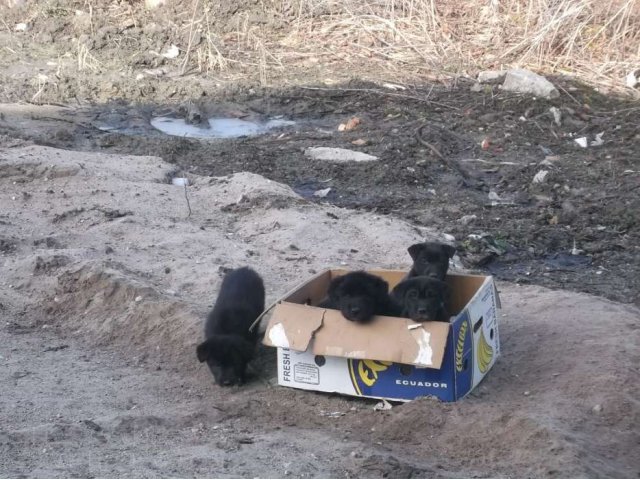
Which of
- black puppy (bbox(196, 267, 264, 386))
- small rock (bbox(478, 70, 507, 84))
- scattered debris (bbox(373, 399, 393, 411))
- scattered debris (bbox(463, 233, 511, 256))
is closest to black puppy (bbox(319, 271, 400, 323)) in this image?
scattered debris (bbox(373, 399, 393, 411))

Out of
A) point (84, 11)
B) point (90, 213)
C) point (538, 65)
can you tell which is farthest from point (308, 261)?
point (84, 11)

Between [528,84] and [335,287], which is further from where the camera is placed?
[528,84]

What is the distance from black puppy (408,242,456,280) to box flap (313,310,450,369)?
1057mm

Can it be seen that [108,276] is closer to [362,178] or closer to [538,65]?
[362,178]

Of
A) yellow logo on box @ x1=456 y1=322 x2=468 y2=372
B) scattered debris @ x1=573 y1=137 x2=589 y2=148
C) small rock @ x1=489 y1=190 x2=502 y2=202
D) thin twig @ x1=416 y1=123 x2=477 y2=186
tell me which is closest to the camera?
yellow logo on box @ x1=456 y1=322 x2=468 y2=372

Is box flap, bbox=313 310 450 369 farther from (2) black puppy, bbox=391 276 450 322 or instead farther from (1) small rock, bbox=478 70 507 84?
(1) small rock, bbox=478 70 507 84

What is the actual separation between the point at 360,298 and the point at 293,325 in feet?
1.42

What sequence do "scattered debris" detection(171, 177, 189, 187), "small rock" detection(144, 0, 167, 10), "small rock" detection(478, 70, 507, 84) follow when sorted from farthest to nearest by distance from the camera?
1. "small rock" detection(144, 0, 167, 10)
2. "small rock" detection(478, 70, 507, 84)
3. "scattered debris" detection(171, 177, 189, 187)

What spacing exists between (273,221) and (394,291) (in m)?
2.96

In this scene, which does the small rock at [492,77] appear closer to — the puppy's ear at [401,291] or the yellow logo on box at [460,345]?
the puppy's ear at [401,291]

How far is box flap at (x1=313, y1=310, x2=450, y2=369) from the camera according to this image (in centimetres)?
541

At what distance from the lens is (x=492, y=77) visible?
44.3 feet

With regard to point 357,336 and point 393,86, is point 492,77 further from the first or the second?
point 357,336

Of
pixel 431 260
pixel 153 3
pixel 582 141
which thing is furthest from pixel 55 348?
pixel 153 3
